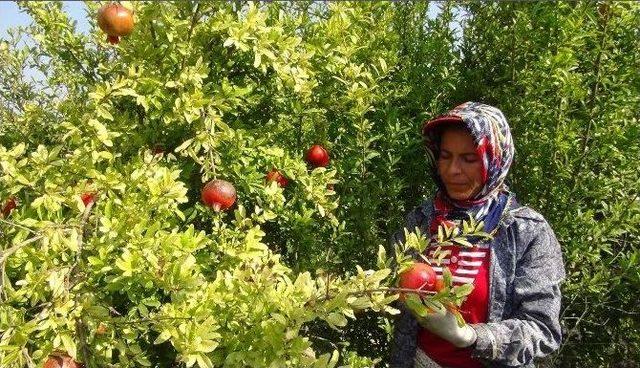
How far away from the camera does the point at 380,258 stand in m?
1.44

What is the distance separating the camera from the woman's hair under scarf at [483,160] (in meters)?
1.70

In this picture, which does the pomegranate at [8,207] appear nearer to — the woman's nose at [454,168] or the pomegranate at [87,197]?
the pomegranate at [87,197]

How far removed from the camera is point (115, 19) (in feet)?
5.52

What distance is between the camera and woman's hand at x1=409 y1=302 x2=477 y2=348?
151 centimetres

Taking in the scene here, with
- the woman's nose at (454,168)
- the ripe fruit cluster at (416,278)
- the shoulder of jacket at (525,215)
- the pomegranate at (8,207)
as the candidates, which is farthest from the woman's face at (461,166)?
the pomegranate at (8,207)

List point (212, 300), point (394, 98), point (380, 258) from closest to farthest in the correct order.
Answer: point (380, 258) → point (212, 300) → point (394, 98)

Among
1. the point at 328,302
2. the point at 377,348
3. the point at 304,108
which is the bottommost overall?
the point at 377,348

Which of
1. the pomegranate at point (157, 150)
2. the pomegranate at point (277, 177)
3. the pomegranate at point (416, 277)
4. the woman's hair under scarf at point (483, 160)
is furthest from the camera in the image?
the pomegranate at point (277, 177)

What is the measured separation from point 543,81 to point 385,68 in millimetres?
517

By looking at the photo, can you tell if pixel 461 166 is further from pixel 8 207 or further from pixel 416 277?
pixel 8 207

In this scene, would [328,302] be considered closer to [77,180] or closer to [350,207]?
[77,180]

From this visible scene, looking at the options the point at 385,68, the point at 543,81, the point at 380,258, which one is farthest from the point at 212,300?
the point at 543,81

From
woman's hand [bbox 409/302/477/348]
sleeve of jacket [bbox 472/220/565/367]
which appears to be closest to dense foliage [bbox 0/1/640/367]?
woman's hand [bbox 409/302/477/348]

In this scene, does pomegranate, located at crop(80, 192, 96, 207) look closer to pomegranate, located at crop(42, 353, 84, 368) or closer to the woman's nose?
pomegranate, located at crop(42, 353, 84, 368)
